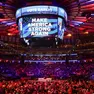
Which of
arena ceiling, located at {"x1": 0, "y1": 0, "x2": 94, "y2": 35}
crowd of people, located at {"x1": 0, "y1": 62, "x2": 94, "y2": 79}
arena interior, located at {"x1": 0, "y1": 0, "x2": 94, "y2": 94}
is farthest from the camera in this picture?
crowd of people, located at {"x1": 0, "y1": 62, "x2": 94, "y2": 79}

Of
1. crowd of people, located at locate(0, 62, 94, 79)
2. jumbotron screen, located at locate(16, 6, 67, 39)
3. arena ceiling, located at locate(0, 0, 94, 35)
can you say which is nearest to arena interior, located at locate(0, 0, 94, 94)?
crowd of people, located at locate(0, 62, 94, 79)

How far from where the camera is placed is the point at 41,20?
48.7 feet

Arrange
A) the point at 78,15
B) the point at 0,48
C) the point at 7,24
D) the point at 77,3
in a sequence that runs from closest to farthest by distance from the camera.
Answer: the point at 77,3, the point at 78,15, the point at 7,24, the point at 0,48

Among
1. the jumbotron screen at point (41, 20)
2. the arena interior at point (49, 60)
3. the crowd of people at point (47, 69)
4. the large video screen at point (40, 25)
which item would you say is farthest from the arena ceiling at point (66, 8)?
the crowd of people at point (47, 69)

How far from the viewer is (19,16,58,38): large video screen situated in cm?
1484

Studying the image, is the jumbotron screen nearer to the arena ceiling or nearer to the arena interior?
the arena ceiling

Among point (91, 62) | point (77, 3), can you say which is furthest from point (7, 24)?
point (91, 62)

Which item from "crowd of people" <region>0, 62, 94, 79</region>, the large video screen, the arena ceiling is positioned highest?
the arena ceiling

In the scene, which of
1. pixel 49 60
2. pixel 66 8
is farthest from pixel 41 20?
pixel 49 60

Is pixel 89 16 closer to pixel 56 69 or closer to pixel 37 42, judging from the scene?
pixel 37 42

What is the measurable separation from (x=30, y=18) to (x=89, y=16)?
13.0ft

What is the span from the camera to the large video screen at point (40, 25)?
48.7ft

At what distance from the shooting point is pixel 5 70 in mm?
43062

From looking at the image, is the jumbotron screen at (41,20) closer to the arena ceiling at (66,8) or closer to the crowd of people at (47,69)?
the arena ceiling at (66,8)
